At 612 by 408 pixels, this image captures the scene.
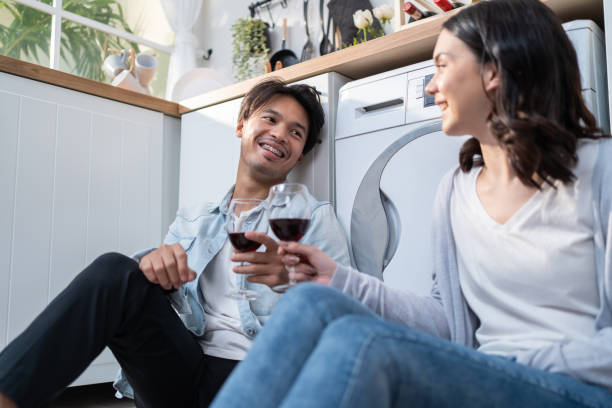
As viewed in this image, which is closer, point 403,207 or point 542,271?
point 542,271

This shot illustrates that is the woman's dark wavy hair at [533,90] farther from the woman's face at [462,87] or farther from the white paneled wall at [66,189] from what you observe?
the white paneled wall at [66,189]

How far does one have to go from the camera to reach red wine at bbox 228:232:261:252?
974 mm

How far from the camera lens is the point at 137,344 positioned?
1.12 m

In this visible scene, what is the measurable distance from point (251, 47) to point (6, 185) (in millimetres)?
1346

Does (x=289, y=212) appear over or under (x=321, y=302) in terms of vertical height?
over

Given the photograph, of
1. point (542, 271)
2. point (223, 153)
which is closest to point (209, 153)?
point (223, 153)

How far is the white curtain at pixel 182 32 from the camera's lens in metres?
2.96

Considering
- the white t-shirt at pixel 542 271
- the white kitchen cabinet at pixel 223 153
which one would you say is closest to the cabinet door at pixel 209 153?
the white kitchen cabinet at pixel 223 153

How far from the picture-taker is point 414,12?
5.60 ft

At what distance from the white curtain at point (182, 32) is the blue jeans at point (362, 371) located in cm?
250

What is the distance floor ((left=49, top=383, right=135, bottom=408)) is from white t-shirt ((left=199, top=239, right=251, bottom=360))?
70 cm

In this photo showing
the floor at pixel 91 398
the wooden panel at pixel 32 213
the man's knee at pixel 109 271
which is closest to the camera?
the man's knee at pixel 109 271

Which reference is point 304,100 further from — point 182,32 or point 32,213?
point 182,32

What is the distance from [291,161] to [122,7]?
1.87 m
